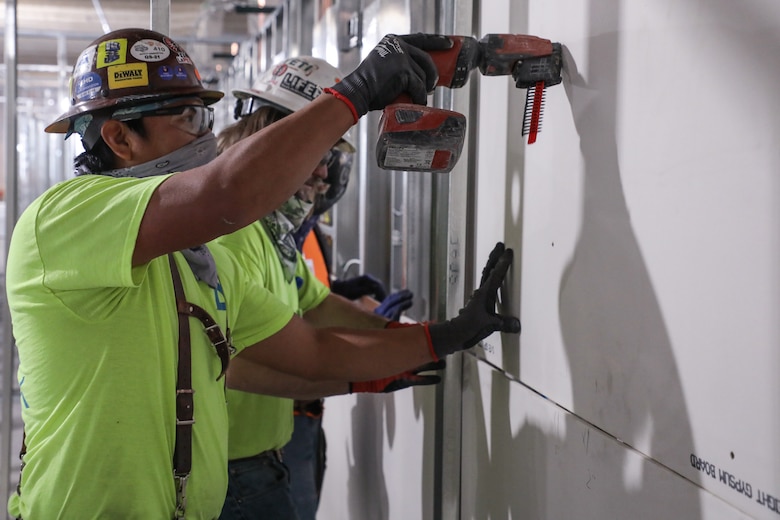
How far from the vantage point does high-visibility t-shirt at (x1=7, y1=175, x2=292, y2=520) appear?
3.85ft

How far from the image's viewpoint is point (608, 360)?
46.4 inches

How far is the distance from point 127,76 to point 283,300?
75 centimetres

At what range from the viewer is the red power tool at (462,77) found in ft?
4.22

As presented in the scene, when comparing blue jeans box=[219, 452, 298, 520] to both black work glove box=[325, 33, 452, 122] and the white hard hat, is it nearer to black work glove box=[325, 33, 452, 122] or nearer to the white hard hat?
the white hard hat

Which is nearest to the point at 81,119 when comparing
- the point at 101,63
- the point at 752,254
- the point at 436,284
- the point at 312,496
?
the point at 101,63

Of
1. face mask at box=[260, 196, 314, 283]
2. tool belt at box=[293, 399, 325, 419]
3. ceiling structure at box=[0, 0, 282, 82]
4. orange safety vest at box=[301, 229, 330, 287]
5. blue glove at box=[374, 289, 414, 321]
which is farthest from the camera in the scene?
ceiling structure at box=[0, 0, 282, 82]

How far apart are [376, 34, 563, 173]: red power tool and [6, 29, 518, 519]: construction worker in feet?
0.23

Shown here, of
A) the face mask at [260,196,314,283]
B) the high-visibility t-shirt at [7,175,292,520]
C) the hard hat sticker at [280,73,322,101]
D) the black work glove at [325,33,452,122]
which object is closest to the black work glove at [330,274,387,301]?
the face mask at [260,196,314,283]

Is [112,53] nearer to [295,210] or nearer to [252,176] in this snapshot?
[252,176]

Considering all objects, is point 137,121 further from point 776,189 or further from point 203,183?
point 776,189

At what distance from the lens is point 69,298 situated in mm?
1216

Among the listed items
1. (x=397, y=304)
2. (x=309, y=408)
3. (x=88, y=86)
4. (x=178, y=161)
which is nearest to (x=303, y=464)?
(x=309, y=408)

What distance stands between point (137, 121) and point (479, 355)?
2.80 feet

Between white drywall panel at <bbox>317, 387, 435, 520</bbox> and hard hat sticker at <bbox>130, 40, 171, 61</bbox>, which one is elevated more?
hard hat sticker at <bbox>130, 40, 171, 61</bbox>
